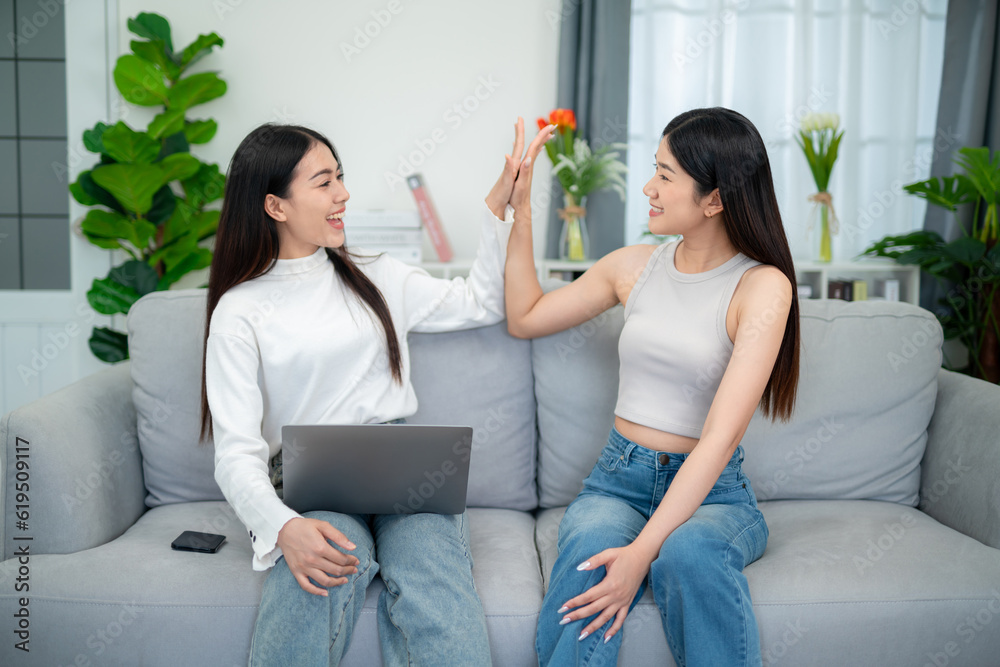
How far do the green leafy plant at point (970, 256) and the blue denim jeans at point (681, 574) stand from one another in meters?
1.79

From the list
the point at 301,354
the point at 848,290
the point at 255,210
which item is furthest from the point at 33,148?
the point at 848,290

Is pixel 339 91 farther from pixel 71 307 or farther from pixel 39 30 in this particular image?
pixel 71 307

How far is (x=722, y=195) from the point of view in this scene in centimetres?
138

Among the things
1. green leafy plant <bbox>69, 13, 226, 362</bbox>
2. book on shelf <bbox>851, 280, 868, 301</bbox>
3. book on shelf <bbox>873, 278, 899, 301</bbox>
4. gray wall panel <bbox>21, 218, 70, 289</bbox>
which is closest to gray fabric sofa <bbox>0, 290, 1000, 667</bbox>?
green leafy plant <bbox>69, 13, 226, 362</bbox>

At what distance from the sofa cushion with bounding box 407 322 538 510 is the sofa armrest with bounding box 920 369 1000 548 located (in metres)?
0.87

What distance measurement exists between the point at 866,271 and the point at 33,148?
3.38 meters

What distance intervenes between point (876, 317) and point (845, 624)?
2.42ft

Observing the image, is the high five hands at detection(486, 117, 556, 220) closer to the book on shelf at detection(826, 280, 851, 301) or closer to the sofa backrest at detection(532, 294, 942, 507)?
the sofa backrest at detection(532, 294, 942, 507)

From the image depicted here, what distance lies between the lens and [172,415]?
165 centimetres

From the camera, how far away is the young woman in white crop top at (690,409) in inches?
47.3

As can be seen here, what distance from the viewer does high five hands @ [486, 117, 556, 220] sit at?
61.9 inches

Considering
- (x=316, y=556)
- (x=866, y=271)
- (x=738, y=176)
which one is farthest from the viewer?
(x=866, y=271)

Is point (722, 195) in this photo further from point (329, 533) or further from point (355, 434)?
point (329, 533)

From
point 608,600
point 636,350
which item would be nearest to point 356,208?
point 636,350
